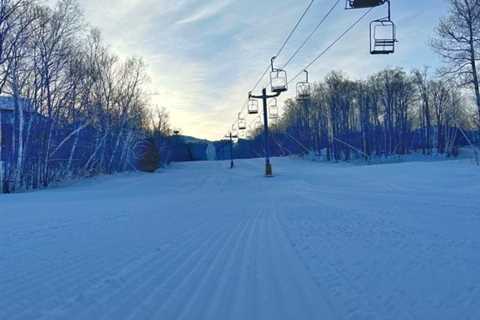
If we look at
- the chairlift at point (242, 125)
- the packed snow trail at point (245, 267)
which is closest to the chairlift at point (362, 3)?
the packed snow trail at point (245, 267)

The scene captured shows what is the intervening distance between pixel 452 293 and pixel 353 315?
4.32 feet

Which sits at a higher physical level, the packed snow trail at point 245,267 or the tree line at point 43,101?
the tree line at point 43,101

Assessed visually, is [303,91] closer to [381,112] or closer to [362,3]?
[362,3]

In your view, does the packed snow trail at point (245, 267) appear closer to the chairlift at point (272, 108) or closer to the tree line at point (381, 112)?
the chairlift at point (272, 108)

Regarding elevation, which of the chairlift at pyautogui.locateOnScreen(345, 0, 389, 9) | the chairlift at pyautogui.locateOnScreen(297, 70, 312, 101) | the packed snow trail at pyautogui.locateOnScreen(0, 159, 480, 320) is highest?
the chairlift at pyautogui.locateOnScreen(297, 70, 312, 101)

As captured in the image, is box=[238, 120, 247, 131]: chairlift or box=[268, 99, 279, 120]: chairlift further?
box=[238, 120, 247, 131]: chairlift

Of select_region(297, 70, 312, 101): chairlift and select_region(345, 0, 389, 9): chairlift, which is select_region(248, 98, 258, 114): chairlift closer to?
select_region(297, 70, 312, 101): chairlift

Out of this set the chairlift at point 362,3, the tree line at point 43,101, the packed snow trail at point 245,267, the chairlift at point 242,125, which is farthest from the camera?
the chairlift at point 242,125

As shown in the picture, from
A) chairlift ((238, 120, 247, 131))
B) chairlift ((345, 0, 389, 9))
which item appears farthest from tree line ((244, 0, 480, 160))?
chairlift ((345, 0, 389, 9))

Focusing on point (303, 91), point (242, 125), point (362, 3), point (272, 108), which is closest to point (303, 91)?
point (303, 91)

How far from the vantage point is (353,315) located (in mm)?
3666

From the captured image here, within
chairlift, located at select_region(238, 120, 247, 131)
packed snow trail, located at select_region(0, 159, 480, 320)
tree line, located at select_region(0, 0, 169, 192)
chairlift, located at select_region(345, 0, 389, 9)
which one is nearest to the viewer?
packed snow trail, located at select_region(0, 159, 480, 320)

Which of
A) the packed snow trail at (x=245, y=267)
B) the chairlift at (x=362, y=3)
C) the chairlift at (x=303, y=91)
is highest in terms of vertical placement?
the chairlift at (x=303, y=91)

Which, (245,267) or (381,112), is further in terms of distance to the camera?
(381,112)
